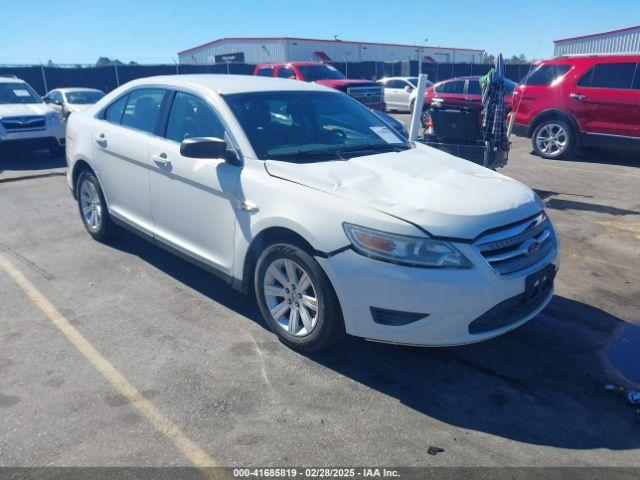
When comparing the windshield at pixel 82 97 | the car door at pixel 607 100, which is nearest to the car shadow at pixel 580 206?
the car door at pixel 607 100

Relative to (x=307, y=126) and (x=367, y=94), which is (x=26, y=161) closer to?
(x=307, y=126)

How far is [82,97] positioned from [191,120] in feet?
41.6

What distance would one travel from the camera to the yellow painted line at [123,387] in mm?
2814

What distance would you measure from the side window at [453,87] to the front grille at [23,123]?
1148 cm

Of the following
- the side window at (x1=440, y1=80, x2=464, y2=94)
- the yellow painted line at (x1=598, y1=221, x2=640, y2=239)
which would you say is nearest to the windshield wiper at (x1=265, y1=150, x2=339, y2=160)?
the yellow painted line at (x1=598, y1=221, x2=640, y2=239)

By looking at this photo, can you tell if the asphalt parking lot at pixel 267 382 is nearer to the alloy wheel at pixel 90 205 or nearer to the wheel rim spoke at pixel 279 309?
the wheel rim spoke at pixel 279 309

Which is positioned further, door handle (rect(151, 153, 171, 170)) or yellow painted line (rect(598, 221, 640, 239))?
yellow painted line (rect(598, 221, 640, 239))

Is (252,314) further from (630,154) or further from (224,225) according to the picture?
(630,154)

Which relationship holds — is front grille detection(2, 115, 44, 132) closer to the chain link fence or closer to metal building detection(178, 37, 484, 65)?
the chain link fence

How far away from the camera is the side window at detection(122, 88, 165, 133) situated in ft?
15.9

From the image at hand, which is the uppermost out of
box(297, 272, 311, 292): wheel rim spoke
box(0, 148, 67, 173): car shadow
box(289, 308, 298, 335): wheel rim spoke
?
box(297, 272, 311, 292): wheel rim spoke

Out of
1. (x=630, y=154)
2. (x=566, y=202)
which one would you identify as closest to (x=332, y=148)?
(x=566, y=202)

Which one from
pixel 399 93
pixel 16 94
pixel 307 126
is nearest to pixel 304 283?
pixel 307 126

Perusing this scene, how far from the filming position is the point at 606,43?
29.9 m
